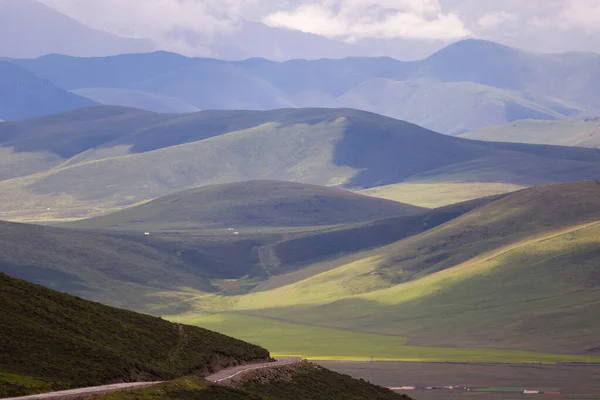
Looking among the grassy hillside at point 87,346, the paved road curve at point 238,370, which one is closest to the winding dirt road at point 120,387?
the paved road curve at point 238,370

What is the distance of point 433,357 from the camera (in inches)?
7205

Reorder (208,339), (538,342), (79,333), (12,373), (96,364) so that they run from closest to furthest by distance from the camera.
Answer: (12,373) < (96,364) < (79,333) < (208,339) < (538,342)

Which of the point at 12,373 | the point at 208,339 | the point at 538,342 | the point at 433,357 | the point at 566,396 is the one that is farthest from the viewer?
the point at 538,342

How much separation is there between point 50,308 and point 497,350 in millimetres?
119527

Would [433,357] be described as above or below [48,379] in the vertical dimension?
above

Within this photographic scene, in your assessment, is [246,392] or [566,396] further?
[566,396]

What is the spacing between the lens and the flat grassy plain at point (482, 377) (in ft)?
473

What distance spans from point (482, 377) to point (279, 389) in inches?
3221

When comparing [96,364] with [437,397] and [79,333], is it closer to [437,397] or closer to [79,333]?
[79,333]

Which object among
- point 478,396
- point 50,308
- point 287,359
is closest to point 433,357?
point 478,396

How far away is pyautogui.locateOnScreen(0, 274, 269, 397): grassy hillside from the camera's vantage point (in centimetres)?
6762

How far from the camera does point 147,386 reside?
66.6 meters

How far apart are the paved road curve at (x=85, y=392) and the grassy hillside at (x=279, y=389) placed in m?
0.89

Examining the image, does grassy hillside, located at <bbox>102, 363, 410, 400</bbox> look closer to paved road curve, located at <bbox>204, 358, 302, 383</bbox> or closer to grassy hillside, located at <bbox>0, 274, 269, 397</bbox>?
paved road curve, located at <bbox>204, 358, 302, 383</bbox>
